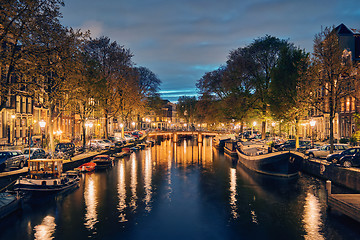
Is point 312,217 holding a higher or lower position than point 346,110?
lower

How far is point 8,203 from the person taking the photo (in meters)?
23.0

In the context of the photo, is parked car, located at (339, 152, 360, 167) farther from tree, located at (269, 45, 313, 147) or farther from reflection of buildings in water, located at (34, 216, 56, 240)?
reflection of buildings in water, located at (34, 216, 56, 240)

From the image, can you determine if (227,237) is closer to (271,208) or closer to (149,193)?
(271,208)

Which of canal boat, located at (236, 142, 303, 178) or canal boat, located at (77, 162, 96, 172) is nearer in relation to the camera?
canal boat, located at (236, 142, 303, 178)

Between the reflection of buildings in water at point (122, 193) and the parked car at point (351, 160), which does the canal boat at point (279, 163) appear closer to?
the parked car at point (351, 160)

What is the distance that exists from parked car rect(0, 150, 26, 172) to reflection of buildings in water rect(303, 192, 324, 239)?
95.4 feet

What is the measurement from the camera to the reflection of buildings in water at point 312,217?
20917mm

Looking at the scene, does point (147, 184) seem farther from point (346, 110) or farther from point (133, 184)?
point (346, 110)

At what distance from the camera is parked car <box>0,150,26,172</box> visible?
30953 millimetres

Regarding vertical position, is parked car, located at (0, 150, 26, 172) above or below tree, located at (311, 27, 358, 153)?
below

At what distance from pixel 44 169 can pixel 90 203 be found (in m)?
5.79

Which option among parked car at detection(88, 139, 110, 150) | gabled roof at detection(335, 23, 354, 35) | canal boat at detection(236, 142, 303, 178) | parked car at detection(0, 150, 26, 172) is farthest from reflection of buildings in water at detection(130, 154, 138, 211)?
gabled roof at detection(335, 23, 354, 35)

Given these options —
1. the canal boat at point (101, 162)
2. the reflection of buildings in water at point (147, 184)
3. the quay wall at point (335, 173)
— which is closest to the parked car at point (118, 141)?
the reflection of buildings in water at point (147, 184)

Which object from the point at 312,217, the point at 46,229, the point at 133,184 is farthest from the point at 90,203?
the point at 312,217
